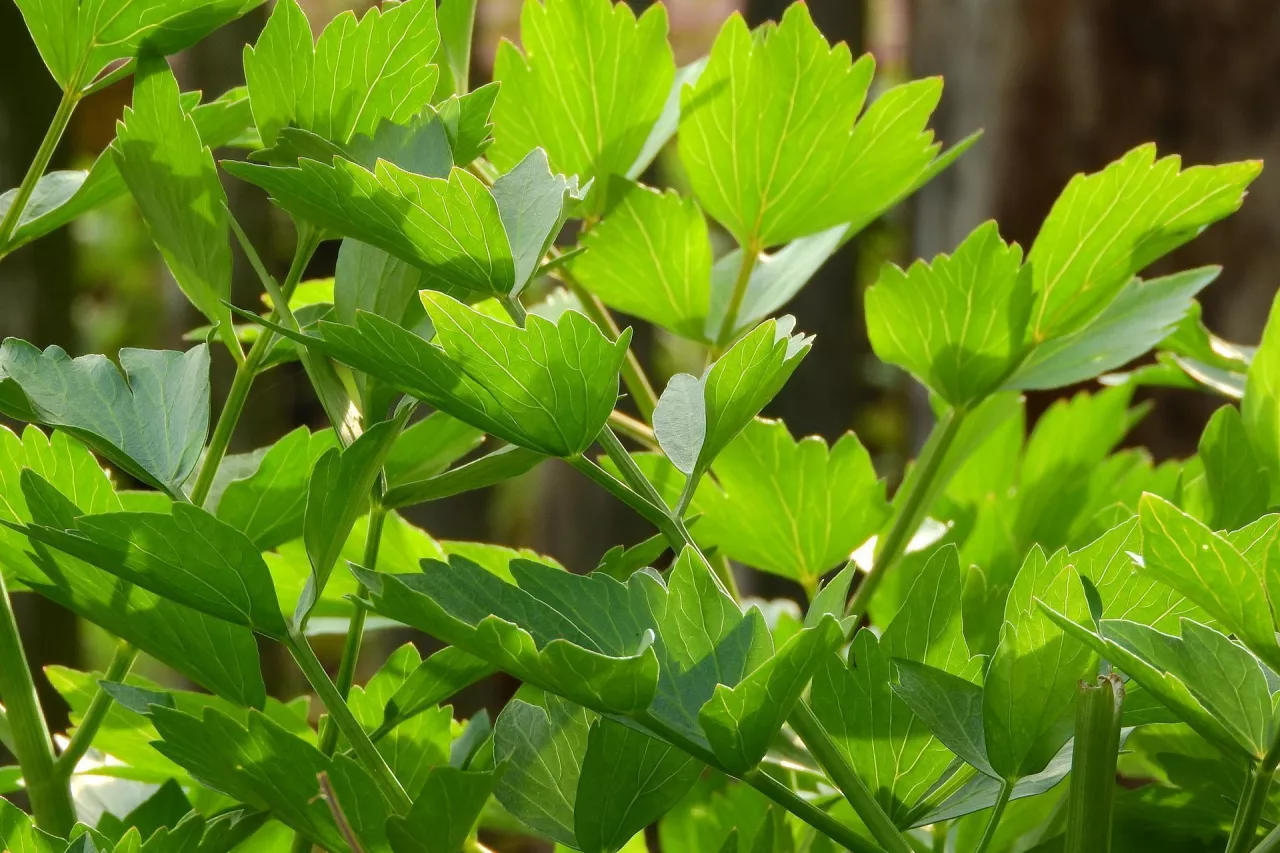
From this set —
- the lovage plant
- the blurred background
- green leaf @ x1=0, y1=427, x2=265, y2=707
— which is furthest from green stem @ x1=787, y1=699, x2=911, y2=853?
the blurred background

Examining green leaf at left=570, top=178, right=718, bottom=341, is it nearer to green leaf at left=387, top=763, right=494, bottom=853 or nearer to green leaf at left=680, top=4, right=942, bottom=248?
green leaf at left=680, top=4, right=942, bottom=248

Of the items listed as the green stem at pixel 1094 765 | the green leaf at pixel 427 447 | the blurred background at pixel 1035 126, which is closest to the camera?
the green stem at pixel 1094 765

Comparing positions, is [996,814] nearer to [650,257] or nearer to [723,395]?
[723,395]

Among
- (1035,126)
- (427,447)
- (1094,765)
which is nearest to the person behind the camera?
(1094,765)

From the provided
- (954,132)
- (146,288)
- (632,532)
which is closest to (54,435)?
(954,132)

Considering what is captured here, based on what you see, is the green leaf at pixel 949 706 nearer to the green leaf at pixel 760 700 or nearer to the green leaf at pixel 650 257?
the green leaf at pixel 760 700

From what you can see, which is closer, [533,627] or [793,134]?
[533,627]

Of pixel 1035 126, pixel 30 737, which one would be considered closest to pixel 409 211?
pixel 30 737

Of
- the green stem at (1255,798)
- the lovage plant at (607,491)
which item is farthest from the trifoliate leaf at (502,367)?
the green stem at (1255,798)
